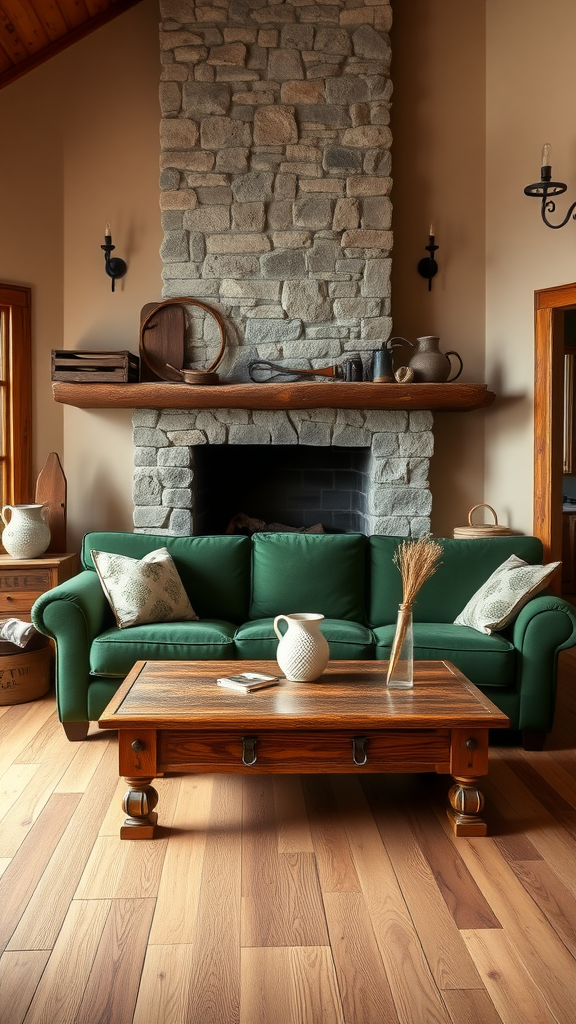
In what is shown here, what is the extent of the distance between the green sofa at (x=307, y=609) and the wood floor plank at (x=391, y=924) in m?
0.84

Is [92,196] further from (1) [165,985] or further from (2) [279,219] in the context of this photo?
(1) [165,985]

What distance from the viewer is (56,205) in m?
5.02

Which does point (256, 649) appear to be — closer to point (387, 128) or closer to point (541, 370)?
point (541, 370)

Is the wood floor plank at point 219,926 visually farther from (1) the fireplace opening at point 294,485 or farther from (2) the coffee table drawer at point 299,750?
(1) the fireplace opening at point 294,485

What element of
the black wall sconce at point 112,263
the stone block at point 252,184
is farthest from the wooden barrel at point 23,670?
the stone block at point 252,184

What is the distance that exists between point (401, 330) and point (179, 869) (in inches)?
139

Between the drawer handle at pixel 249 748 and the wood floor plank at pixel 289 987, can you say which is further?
the drawer handle at pixel 249 748

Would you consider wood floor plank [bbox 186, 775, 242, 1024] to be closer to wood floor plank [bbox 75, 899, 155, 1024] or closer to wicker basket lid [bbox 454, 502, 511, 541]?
wood floor plank [bbox 75, 899, 155, 1024]

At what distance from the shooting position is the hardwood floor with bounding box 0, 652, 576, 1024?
1.87m

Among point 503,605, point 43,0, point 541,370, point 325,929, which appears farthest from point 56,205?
point 325,929

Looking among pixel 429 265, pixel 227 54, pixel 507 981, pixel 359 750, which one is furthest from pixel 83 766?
pixel 227 54

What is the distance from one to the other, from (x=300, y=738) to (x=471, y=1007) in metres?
0.98

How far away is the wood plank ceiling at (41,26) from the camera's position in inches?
177

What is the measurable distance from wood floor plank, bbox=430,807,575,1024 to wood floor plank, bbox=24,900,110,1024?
3.15 feet
